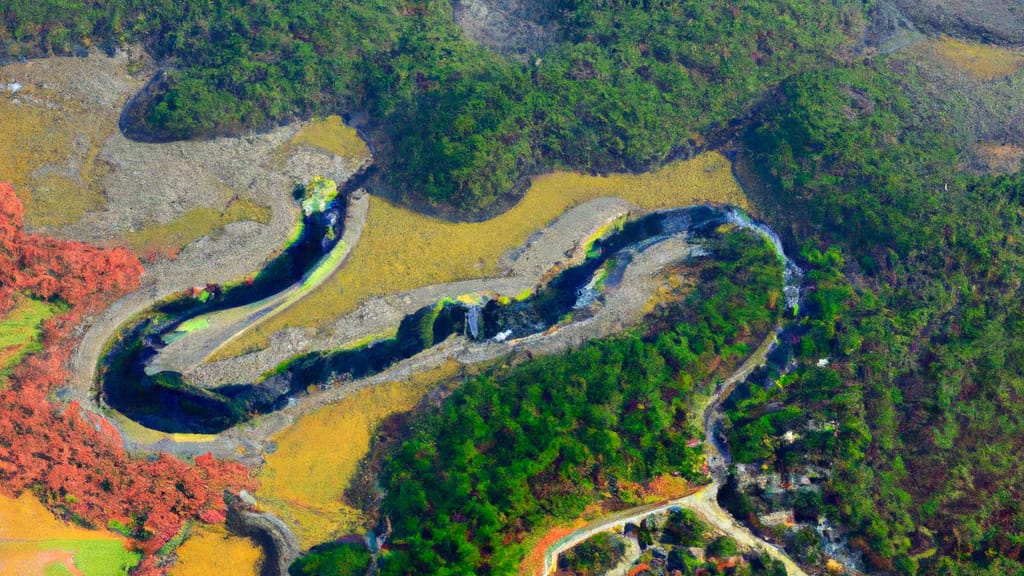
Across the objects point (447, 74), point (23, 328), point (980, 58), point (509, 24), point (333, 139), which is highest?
point (509, 24)

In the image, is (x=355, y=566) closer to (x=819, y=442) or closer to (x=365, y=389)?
(x=365, y=389)

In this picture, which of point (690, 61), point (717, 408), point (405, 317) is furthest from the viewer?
point (690, 61)

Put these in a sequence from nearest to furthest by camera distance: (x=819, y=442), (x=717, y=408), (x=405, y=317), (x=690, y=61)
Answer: (x=819, y=442)
(x=717, y=408)
(x=405, y=317)
(x=690, y=61)

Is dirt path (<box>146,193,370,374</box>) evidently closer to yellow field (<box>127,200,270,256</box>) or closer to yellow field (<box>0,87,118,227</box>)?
yellow field (<box>127,200,270,256</box>)

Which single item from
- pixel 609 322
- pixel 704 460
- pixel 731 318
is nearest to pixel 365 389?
pixel 609 322

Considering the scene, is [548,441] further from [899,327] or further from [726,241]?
[899,327]

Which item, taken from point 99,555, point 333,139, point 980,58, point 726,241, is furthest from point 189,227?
point 980,58

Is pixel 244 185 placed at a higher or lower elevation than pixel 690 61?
lower
